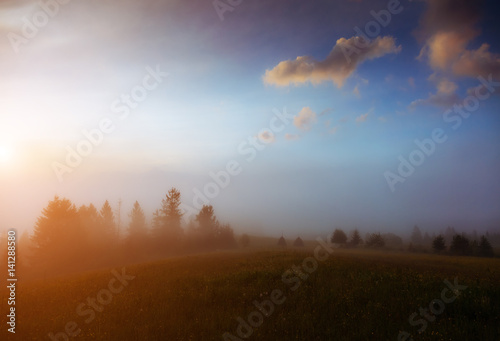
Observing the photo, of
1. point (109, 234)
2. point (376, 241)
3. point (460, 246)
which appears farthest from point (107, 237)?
point (460, 246)

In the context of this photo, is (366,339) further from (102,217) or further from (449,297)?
(102,217)

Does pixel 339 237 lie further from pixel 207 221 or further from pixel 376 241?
pixel 207 221

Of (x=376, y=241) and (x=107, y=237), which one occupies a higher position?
(x=107, y=237)

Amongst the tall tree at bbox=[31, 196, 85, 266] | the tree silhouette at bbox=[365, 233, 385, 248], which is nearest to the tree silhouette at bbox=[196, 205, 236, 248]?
the tall tree at bbox=[31, 196, 85, 266]

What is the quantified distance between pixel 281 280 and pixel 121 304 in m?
7.09

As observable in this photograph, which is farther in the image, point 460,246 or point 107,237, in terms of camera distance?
point 107,237

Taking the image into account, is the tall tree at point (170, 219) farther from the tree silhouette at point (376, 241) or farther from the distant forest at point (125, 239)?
the tree silhouette at point (376, 241)

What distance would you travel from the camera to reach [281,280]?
1304 centimetres

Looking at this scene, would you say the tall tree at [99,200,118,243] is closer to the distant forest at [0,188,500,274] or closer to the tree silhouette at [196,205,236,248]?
the distant forest at [0,188,500,274]

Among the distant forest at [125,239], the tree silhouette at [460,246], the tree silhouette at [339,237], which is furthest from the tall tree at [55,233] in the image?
the tree silhouette at [460,246]

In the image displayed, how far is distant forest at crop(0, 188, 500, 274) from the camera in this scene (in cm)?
4112

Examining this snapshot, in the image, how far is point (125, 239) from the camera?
178 ft

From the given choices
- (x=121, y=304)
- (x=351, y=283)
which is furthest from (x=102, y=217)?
(x=351, y=283)

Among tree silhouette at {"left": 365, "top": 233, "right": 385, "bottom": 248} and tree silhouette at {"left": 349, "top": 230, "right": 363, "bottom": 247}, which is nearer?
tree silhouette at {"left": 365, "top": 233, "right": 385, "bottom": 248}
